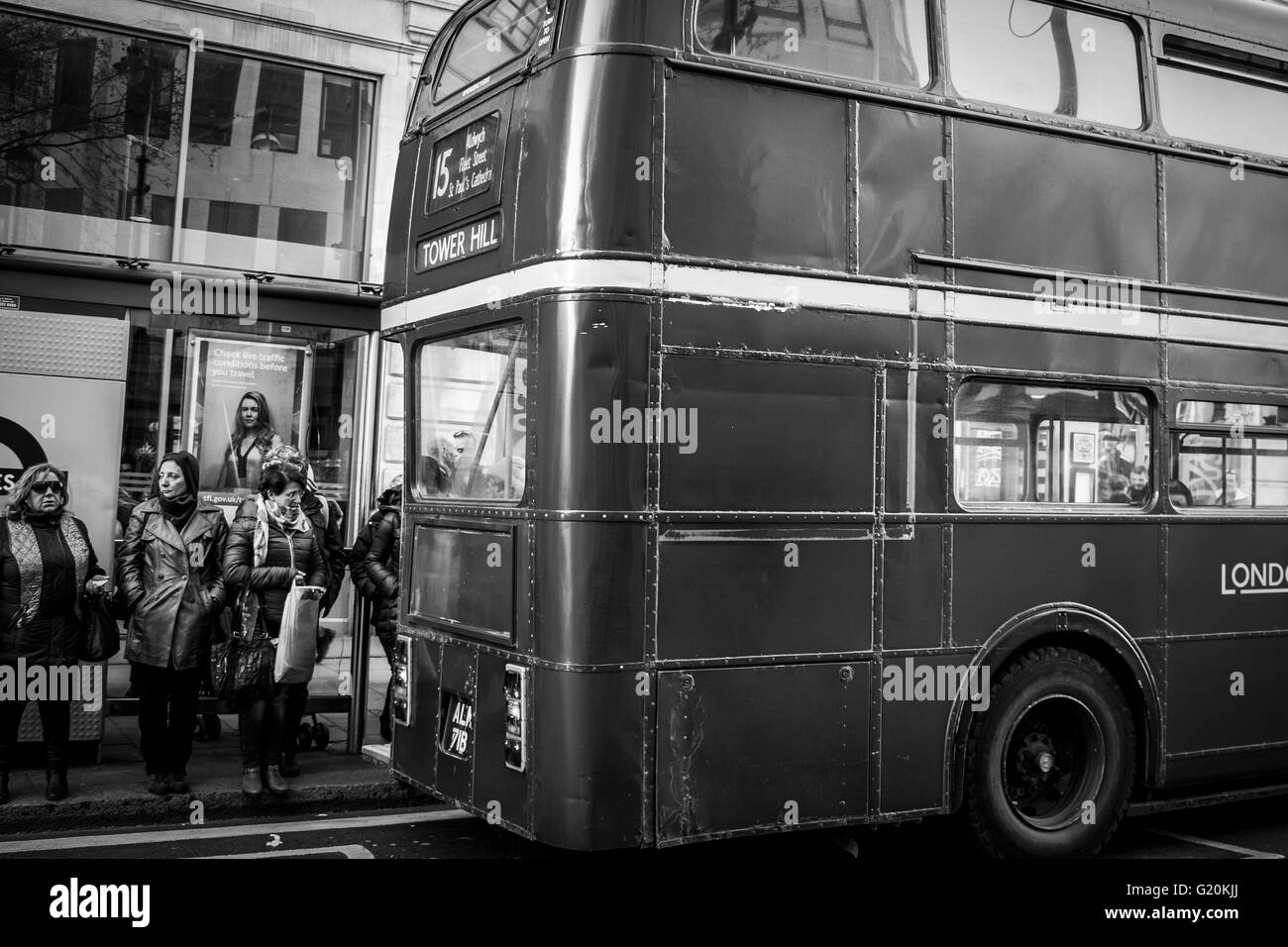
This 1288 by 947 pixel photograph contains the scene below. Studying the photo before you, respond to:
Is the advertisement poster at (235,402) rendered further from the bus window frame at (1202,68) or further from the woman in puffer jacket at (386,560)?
the bus window frame at (1202,68)

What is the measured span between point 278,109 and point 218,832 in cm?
778

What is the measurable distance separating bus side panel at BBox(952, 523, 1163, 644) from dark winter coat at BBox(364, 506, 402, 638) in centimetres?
389

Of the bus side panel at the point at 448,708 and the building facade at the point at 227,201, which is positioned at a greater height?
the building facade at the point at 227,201

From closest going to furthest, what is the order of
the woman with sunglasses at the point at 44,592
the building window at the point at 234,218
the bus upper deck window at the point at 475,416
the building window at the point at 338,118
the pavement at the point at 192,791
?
1. the bus upper deck window at the point at 475,416
2. the pavement at the point at 192,791
3. the woman with sunglasses at the point at 44,592
4. the building window at the point at 234,218
5. the building window at the point at 338,118

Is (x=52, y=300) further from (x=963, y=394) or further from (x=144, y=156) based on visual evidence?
(x=963, y=394)

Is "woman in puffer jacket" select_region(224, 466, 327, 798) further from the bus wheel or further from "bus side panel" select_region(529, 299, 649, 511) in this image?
the bus wheel

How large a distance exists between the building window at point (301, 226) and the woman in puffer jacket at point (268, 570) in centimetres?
550

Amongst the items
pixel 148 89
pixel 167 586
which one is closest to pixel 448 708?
pixel 167 586

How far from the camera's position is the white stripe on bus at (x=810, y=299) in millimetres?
5172

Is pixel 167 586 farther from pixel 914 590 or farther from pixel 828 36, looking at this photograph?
pixel 828 36

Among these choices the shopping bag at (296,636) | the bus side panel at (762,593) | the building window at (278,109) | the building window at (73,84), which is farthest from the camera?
the building window at (278,109)

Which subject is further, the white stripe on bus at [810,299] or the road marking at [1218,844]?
the road marking at [1218,844]

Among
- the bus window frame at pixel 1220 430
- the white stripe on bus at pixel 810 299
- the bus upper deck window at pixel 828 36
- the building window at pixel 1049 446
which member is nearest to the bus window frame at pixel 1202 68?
the white stripe on bus at pixel 810 299
